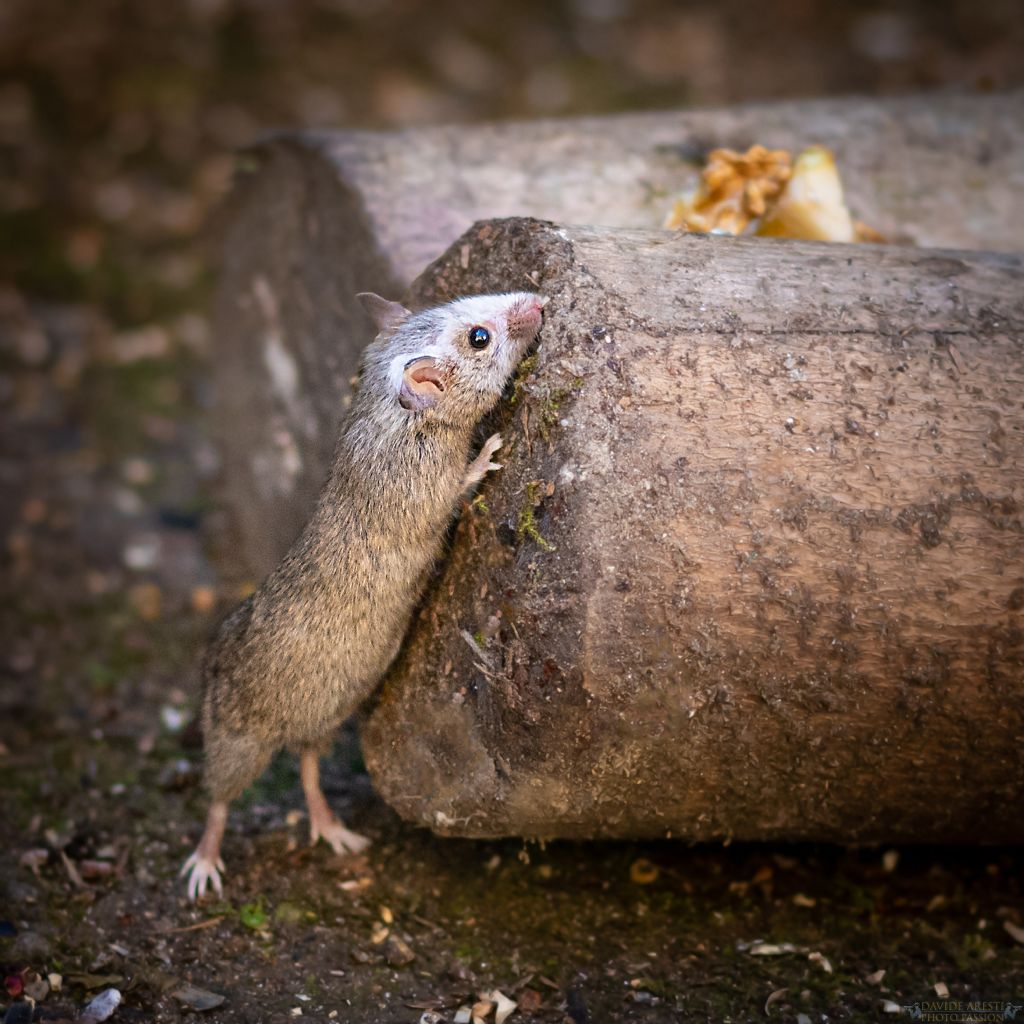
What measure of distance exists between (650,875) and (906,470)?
69.0 inches

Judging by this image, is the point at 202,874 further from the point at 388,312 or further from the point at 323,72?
the point at 323,72

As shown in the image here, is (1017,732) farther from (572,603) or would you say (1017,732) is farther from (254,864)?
(254,864)

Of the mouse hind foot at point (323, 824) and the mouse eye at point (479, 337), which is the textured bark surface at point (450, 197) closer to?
the mouse eye at point (479, 337)

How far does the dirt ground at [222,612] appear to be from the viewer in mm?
3771

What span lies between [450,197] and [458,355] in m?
1.26

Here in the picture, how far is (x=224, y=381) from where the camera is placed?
20.0 ft

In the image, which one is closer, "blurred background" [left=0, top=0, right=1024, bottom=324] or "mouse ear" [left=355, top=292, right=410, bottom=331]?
"mouse ear" [left=355, top=292, right=410, bottom=331]

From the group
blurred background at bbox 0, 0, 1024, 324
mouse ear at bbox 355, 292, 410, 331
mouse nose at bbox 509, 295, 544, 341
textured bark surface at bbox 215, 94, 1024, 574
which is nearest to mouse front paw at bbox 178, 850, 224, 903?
textured bark surface at bbox 215, 94, 1024, 574

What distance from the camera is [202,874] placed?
4.08 metres

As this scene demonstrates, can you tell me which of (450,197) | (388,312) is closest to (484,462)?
(388,312)

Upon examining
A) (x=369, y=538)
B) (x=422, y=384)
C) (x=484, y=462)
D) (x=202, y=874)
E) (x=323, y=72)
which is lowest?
(x=202, y=874)

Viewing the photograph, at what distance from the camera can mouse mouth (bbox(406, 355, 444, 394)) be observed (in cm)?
364

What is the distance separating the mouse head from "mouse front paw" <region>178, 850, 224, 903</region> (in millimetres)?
1707

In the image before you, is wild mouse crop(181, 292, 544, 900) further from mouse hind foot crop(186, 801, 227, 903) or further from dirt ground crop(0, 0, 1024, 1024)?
dirt ground crop(0, 0, 1024, 1024)
